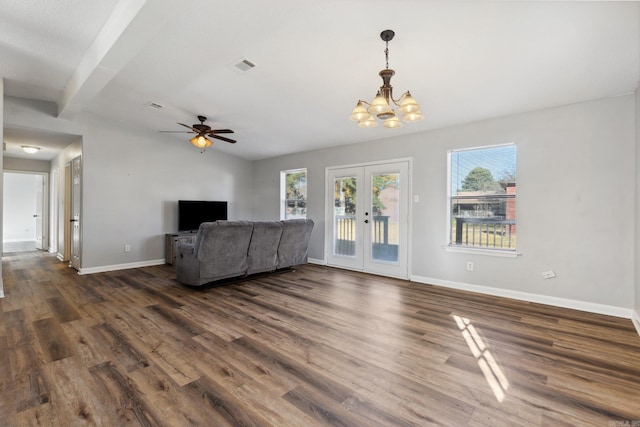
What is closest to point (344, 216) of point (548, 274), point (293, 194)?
point (293, 194)

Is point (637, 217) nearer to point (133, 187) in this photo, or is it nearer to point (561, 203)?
point (561, 203)

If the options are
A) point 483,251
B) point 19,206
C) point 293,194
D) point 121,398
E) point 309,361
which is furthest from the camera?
point 19,206


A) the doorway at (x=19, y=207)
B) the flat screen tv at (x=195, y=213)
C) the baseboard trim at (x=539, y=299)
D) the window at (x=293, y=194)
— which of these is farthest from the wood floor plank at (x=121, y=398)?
the doorway at (x=19, y=207)

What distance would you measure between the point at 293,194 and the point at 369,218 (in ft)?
7.37

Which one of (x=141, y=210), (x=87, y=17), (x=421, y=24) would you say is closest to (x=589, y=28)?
(x=421, y=24)

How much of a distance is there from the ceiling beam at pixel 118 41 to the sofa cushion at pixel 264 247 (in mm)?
2586

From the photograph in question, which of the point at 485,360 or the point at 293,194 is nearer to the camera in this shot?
the point at 485,360

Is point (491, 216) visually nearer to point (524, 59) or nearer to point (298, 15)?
point (524, 59)

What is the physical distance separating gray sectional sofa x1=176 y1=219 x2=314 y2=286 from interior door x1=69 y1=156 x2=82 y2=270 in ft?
7.73

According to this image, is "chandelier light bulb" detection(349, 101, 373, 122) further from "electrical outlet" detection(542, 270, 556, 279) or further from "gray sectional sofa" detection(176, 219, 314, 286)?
"electrical outlet" detection(542, 270, 556, 279)

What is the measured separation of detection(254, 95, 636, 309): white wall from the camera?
3141 millimetres

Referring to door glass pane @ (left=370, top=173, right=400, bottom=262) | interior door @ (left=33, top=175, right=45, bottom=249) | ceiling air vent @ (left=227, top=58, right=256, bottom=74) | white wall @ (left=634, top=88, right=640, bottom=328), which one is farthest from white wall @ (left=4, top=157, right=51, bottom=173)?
white wall @ (left=634, top=88, right=640, bottom=328)

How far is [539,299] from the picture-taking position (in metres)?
3.59

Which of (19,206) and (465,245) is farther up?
(19,206)
